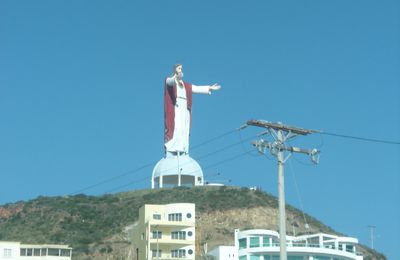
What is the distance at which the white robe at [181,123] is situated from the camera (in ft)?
384

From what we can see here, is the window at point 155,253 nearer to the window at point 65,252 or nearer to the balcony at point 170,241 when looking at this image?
the balcony at point 170,241

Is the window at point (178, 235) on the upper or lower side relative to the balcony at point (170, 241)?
upper

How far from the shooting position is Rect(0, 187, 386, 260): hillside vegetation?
370ft

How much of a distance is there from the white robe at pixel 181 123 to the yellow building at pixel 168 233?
2997cm

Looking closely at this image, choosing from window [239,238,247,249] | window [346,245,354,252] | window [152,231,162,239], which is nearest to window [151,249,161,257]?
window [152,231,162,239]

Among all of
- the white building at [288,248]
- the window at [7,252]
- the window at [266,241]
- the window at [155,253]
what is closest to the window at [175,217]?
the window at [155,253]

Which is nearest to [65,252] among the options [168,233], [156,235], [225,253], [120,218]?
[156,235]

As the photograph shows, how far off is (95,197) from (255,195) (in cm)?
2441

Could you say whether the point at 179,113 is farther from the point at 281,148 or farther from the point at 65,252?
the point at 281,148

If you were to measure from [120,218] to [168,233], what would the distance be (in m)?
36.9

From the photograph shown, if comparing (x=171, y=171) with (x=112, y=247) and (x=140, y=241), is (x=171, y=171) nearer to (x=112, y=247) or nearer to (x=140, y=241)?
(x=112, y=247)

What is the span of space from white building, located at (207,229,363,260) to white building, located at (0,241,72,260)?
16506 mm

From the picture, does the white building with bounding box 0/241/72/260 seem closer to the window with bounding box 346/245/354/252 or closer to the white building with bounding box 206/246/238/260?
the white building with bounding box 206/246/238/260

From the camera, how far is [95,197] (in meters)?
135
